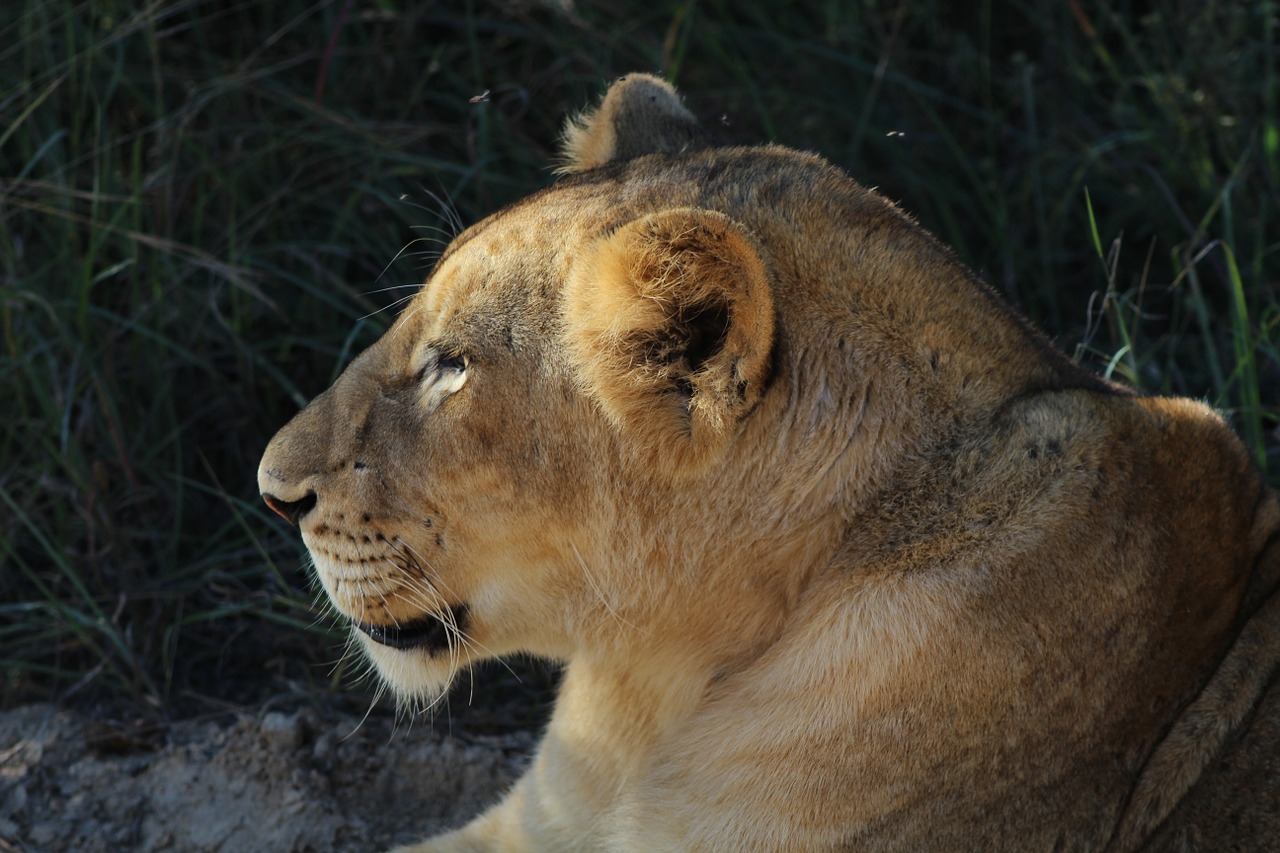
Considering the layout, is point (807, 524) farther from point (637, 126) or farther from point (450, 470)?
point (637, 126)

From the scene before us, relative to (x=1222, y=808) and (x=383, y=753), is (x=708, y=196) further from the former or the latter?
(x=383, y=753)

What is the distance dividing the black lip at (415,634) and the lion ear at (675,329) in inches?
22.3

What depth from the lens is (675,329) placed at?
2088mm

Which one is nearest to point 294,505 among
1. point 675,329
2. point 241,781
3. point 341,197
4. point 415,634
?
point 415,634

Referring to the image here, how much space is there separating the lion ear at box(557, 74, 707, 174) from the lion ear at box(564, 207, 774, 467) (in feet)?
2.09

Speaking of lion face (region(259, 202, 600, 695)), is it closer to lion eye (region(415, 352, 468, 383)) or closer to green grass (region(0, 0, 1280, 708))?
lion eye (region(415, 352, 468, 383))

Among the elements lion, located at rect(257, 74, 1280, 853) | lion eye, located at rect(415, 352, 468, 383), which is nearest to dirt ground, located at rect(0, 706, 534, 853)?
lion, located at rect(257, 74, 1280, 853)

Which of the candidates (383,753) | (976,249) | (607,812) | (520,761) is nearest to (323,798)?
(383,753)

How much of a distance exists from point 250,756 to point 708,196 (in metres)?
1.68

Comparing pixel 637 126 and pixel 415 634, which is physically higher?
pixel 637 126

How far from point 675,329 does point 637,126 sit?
0.83m

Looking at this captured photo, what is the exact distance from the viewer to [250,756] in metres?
3.20

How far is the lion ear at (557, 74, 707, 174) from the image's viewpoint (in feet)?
9.12

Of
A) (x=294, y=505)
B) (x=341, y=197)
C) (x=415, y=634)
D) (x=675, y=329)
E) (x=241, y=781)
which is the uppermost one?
(x=675, y=329)
